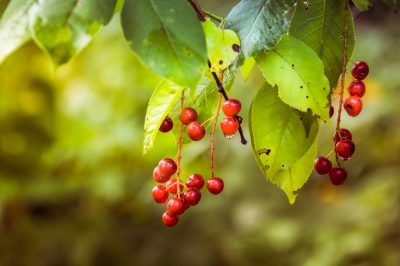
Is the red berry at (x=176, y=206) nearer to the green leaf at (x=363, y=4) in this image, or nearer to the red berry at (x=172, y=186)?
the red berry at (x=172, y=186)

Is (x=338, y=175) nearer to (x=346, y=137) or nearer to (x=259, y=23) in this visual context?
(x=346, y=137)

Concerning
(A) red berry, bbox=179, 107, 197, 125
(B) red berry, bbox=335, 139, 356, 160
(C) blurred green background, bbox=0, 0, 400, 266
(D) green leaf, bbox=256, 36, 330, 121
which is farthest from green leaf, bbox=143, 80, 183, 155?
(C) blurred green background, bbox=0, 0, 400, 266

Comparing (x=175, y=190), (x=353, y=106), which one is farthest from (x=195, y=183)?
(x=353, y=106)

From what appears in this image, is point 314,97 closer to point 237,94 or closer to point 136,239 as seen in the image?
point 237,94

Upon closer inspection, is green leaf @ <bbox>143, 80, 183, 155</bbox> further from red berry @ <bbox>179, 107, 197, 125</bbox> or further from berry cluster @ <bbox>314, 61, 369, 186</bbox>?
berry cluster @ <bbox>314, 61, 369, 186</bbox>

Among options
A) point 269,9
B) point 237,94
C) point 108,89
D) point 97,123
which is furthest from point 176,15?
point 108,89

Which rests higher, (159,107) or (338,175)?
(159,107)
